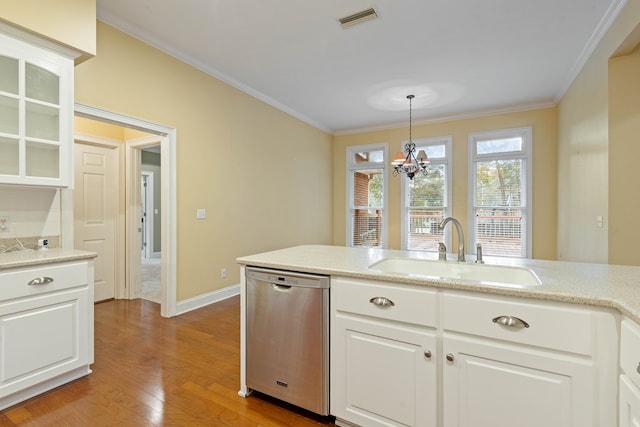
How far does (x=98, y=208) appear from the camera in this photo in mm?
3725

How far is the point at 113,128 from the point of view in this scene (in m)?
3.81

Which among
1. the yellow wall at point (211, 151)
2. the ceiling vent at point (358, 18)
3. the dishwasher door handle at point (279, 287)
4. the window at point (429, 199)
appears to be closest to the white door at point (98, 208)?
the yellow wall at point (211, 151)

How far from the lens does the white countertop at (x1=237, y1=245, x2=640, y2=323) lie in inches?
44.1

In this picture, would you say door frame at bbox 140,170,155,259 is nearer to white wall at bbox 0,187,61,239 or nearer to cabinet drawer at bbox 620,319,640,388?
white wall at bbox 0,187,61,239

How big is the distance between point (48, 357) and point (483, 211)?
19.2 ft

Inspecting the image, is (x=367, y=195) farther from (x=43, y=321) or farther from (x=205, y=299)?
(x=43, y=321)

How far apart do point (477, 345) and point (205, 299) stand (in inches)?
125

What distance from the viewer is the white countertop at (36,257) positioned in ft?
5.88

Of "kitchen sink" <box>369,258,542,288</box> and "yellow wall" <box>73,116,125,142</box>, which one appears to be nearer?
"kitchen sink" <box>369,258,542,288</box>

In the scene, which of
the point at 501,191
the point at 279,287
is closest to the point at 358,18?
the point at 279,287

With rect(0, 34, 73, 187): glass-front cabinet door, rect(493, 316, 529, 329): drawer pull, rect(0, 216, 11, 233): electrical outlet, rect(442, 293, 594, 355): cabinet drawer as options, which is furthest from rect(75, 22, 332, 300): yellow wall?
rect(493, 316, 529, 329): drawer pull

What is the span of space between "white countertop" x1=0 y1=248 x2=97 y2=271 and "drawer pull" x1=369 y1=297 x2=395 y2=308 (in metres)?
2.02

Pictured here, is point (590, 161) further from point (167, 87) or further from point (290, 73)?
point (167, 87)

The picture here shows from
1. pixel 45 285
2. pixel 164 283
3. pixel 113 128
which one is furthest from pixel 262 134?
pixel 45 285
